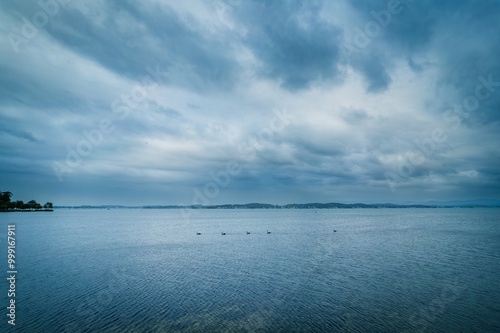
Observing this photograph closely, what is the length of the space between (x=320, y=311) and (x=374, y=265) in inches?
914

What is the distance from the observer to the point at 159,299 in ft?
95.5

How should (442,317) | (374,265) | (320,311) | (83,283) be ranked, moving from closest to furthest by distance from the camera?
(442,317) → (320,311) → (83,283) → (374,265)

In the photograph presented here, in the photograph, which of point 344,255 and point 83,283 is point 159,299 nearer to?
point 83,283

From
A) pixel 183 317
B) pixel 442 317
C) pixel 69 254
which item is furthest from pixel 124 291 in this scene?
pixel 442 317

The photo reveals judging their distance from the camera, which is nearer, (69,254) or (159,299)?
(159,299)

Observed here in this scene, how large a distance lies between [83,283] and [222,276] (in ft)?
Answer: 61.4

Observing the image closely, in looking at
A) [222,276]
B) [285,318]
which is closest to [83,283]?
[222,276]

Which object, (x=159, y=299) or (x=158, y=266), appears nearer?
(x=159, y=299)

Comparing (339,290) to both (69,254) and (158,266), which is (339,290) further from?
(69,254)

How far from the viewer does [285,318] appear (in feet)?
79.8

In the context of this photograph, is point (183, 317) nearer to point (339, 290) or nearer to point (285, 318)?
point (285, 318)

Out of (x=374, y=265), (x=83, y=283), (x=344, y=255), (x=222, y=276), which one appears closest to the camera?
(x=83, y=283)

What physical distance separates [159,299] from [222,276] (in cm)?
1154

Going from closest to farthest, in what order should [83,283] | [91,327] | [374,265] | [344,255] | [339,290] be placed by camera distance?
[91,327] < [339,290] < [83,283] < [374,265] < [344,255]
